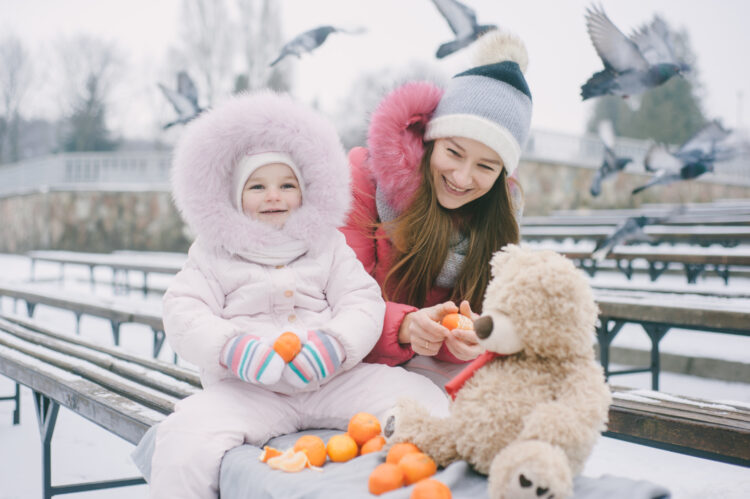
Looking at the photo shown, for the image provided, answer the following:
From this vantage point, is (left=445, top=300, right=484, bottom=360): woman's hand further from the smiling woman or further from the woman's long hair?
the woman's long hair

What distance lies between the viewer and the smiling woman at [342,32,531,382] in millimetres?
1710

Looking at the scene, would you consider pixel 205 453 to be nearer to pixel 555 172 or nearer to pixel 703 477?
pixel 703 477

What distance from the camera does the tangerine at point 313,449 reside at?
3.84 ft

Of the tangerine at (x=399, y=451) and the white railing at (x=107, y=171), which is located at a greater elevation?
the white railing at (x=107, y=171)

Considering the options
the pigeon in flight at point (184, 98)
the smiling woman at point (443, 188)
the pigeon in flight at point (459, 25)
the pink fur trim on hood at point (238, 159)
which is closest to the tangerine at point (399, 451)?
the smiling woman at point (443, 188)

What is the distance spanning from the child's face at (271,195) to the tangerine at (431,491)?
887 mm

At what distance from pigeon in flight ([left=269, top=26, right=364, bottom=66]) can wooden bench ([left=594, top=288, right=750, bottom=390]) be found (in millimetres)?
2371

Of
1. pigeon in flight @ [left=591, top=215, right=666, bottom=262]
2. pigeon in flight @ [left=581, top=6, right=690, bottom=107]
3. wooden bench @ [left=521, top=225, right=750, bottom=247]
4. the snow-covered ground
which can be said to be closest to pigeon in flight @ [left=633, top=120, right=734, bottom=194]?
pigeon in flight @ [left=591, top=215, right=666, bottom=262]

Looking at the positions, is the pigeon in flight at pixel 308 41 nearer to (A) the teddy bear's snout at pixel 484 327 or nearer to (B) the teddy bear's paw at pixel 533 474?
(A) the teddy bear's snout at pixel 484 327

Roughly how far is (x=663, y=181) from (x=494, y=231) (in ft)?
8.72

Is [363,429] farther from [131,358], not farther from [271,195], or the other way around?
[131,358]

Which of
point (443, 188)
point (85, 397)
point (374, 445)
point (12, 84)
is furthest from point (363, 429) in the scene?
point (12, 84)

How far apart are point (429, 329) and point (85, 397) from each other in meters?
1.19

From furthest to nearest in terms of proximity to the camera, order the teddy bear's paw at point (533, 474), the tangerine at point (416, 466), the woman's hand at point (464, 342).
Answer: the woman's hand at point (464, 342)
the tangerine at point (416, 466)
the teddy bear's paw at point (533, 474)
